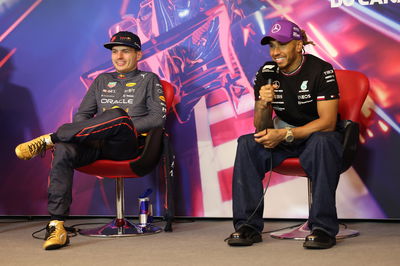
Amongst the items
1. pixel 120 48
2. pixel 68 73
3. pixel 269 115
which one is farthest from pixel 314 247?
pixel 68 73

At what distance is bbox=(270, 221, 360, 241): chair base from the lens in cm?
342

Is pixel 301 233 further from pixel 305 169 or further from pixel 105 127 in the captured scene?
pixel 105 127

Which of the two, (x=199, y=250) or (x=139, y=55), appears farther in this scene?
(x=139, y=55)

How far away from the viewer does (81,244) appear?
3.45 metres

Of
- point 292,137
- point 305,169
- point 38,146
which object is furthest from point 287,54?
point 38,146

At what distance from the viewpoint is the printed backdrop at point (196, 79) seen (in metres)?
3.99

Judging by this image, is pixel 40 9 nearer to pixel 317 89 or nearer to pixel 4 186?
pixel 4 186

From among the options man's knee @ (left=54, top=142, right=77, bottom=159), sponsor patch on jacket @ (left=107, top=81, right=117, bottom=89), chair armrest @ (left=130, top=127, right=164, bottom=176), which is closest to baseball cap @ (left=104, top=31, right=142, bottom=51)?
sponsor patch on jacket @ (left=107, top=81, right=117, bottom=89)

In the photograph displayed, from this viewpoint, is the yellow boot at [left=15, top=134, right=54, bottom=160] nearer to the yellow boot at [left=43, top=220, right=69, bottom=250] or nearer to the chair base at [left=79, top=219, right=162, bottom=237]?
the yellow boot at [left=43, top=220, right=69, bottom=250]

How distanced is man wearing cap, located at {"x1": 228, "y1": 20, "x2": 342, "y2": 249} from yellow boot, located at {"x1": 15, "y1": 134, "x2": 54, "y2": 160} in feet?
3.47

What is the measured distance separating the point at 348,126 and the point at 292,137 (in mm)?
331

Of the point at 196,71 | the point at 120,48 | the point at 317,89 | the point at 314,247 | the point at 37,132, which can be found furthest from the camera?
the point at 37,132

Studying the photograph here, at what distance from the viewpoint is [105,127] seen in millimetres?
3504

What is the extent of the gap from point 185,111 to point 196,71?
0.28 meters
